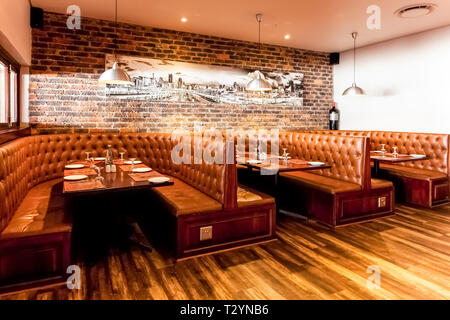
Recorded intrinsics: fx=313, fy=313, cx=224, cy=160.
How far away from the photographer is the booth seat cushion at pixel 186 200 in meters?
3.03

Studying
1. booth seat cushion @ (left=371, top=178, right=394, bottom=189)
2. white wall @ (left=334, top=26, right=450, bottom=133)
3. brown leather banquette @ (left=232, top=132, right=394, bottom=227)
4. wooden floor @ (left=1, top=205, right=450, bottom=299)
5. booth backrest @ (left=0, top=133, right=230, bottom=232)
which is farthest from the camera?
white wall @ (left=334, top=26, right=450, bottom=133)

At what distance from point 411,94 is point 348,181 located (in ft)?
9.94

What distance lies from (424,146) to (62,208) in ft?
17.9

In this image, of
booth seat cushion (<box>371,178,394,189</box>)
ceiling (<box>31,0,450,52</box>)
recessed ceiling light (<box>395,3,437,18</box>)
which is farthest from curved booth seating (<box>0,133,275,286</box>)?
recessed ceiling light (<box>395,3,437,18</box>)

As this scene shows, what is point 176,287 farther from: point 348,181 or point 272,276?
point 348,181

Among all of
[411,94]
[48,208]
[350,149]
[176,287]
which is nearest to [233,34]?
[350,149]

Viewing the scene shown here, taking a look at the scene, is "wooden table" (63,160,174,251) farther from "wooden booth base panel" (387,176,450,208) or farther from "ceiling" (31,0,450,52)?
"wooden booth base panel" (387,176,450,208)

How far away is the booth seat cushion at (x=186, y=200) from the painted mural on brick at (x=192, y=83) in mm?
2268

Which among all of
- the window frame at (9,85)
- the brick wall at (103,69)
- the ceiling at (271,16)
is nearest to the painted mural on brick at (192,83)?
the brick wall at (103,69)

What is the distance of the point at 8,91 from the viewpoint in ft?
13.5

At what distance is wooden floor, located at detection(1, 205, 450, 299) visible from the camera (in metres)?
2.38

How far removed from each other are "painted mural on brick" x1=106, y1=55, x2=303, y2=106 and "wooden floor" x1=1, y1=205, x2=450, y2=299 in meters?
3.08

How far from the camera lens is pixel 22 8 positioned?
152 inches

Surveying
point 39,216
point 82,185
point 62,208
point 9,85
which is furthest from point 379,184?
point 9,85
